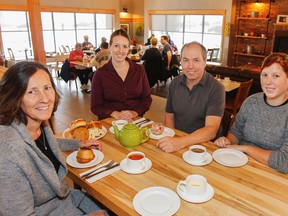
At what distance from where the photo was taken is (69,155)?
1521 millimetres

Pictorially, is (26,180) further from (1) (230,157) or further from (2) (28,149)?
(1) (230,157)

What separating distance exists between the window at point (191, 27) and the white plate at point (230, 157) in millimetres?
8979

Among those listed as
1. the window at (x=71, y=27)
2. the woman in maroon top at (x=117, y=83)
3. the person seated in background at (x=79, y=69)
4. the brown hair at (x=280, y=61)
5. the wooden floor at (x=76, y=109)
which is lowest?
the wooden floor at (x=76, y=109)

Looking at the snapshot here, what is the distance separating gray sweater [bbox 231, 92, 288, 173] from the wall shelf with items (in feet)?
25.1

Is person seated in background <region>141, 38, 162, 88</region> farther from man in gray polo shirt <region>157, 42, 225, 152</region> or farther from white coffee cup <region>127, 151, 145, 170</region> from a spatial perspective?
white coffee cup <region>127, 151, 145, 170</region>

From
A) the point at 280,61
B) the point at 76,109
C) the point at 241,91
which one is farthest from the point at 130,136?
the point at 76,109

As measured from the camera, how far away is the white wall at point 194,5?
358 inches

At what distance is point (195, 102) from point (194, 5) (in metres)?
9.24

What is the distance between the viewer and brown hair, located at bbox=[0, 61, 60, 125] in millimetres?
1105

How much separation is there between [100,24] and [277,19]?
24.7 feet

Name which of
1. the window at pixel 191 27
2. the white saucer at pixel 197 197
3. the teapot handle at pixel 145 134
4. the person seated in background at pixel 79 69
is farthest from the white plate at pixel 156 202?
the window at pixel 191 27

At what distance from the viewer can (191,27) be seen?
432 inches

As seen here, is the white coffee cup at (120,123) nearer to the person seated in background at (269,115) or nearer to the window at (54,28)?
the person seated in background at (269,115)

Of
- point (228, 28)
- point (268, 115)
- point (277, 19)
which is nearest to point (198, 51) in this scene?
point (268, 115)
